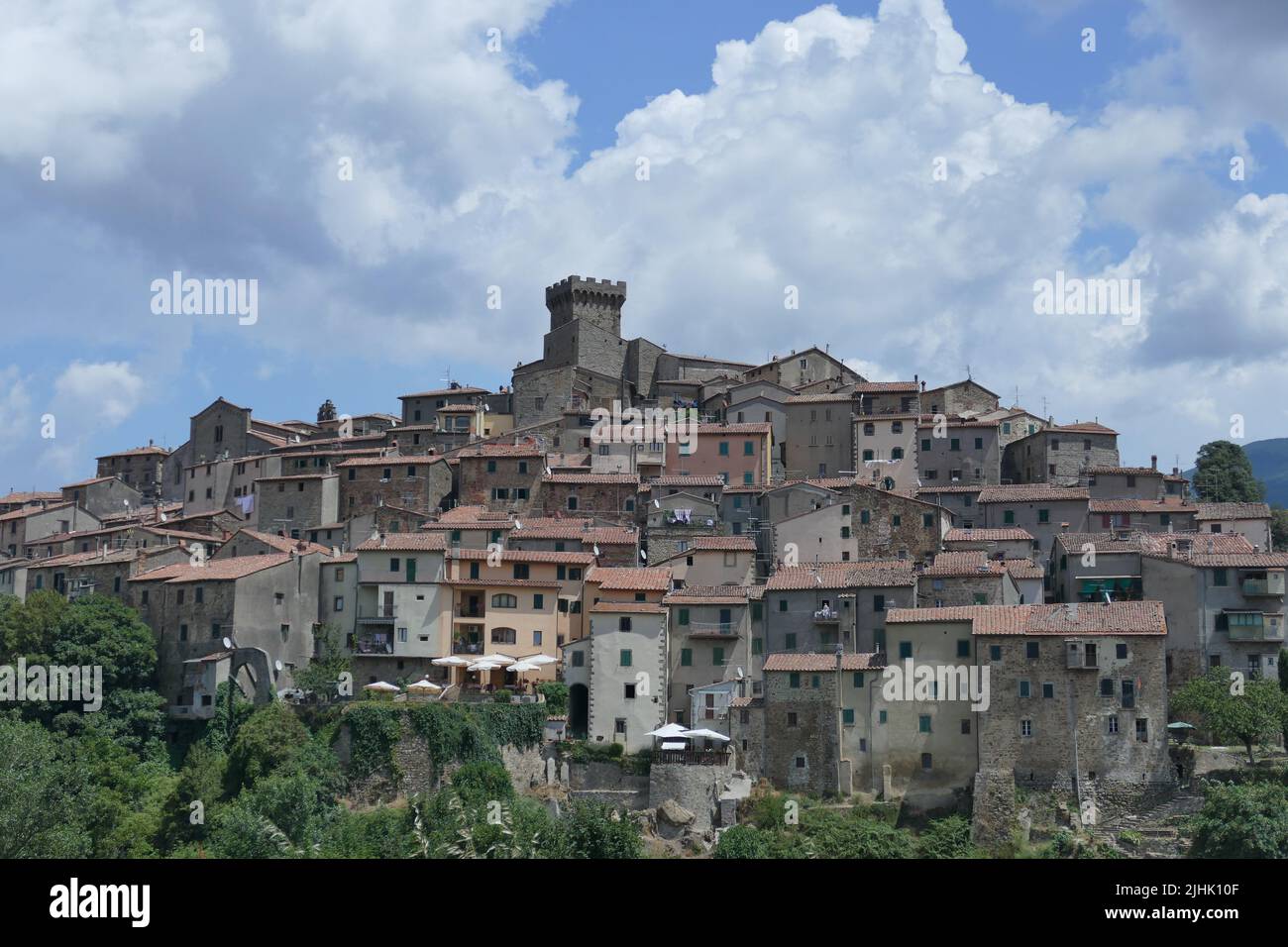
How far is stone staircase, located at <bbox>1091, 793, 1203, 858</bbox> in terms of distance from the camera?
5284 cm

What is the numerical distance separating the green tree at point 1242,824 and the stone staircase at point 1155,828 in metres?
1.73

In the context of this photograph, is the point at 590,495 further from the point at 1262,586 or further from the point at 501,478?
the point at 1262,586

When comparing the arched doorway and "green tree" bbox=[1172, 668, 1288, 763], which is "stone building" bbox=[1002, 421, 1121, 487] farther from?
the arched doorway

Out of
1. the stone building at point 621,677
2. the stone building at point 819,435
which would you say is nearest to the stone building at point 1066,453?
the stone building at point 819,435

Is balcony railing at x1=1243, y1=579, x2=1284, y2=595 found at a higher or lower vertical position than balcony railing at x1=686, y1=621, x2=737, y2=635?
higher

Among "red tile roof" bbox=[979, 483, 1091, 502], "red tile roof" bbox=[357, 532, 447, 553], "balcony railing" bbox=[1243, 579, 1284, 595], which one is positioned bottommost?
"balcony railing" bbox=[1243, 579, 1284, 595]

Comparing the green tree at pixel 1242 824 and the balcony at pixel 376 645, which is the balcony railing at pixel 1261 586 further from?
the balcony at pixel 376 645

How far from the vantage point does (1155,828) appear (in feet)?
177

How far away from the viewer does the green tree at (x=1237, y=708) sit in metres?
56.3

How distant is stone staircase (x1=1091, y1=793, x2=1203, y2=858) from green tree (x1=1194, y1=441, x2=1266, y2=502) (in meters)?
44.0

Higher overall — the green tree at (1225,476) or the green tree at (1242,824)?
the green tree at (1225,476)

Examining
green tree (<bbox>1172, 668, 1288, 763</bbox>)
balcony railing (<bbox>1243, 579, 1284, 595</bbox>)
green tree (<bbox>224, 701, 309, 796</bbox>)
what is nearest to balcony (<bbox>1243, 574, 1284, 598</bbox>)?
balcony railing (<bbox>1243, 579, 1284, 595</bbox>)

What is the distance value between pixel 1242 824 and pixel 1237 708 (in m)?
9.18

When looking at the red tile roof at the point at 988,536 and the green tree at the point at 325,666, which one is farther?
the red tile roof at the point at 988,536
